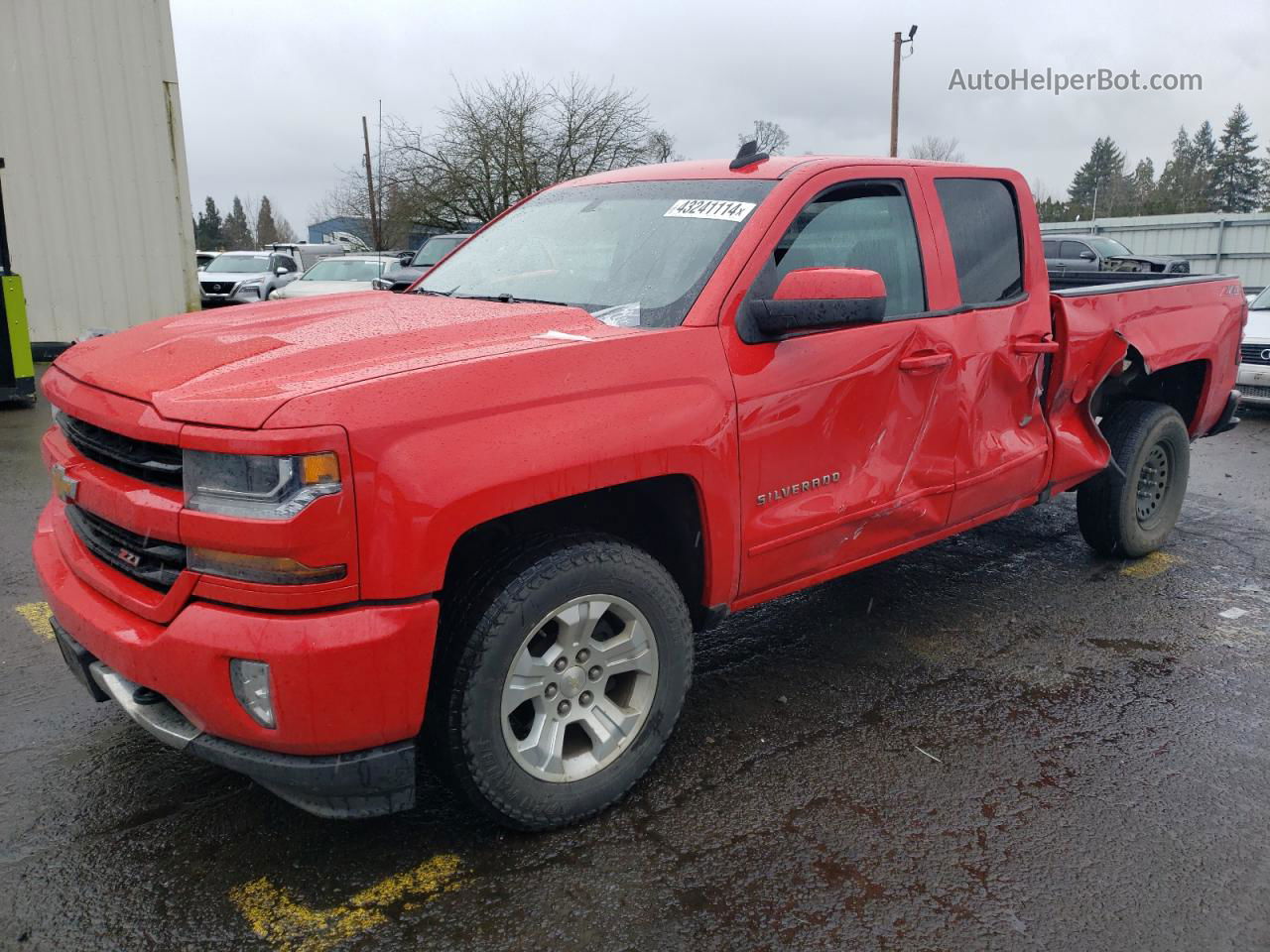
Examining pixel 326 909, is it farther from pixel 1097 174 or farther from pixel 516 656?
pixel 1097 174

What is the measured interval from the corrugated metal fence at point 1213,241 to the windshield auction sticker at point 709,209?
22865 millimetres

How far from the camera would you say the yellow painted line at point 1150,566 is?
509 cm

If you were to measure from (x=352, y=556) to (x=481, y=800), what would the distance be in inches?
31.7

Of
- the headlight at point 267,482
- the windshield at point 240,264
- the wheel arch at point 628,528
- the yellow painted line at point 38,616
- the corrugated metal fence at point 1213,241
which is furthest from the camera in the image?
the windshield at point 240,264

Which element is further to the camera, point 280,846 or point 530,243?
point 530,243

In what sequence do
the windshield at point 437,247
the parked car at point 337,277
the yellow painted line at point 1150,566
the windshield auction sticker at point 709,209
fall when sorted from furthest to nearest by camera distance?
the parked car at point 337,277 < the windshield at point 437,247 < the yellow painted line at point 1150,566 < the windshield auction sticker at point 709,209

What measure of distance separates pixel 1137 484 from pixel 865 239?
8.20ft

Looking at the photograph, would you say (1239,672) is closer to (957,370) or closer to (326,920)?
(957,370)

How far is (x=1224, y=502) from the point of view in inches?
261

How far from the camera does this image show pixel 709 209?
333 centimetres

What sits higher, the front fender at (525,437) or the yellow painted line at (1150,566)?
the front fender at (525,437)

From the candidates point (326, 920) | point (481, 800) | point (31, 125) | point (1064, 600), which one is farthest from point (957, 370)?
point (31, 125)

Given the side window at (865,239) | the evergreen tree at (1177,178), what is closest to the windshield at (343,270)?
the side window at (865,239)

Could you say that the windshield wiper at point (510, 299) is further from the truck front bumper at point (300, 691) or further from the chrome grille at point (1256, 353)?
the chrome grille at point (1256, 353)
